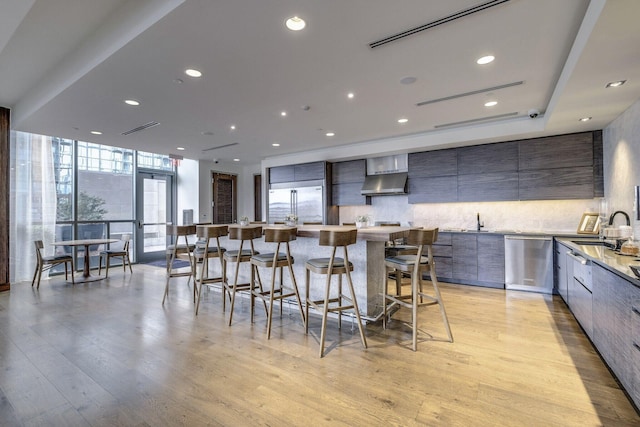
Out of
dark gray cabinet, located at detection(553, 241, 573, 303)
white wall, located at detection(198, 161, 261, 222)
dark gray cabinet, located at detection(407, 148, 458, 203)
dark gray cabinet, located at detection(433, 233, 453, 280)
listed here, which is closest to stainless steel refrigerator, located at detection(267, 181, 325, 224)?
white wall, located at detection(198, 161, 261, 222)

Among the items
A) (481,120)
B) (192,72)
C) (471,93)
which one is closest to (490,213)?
(481,120)

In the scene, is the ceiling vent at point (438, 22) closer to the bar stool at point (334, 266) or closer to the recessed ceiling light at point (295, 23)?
the recessed ceiling light at point (295, 23)

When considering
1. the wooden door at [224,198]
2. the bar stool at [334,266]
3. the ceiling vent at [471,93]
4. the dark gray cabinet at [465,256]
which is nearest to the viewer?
the bar stool at [334,266]

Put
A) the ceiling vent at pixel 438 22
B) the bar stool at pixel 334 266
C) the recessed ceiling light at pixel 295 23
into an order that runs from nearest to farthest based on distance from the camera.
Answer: the ceiling vent at pixel 438 22 → the recessed ceiling light at pixel 295 23 → the bar stool at pixel 334 266

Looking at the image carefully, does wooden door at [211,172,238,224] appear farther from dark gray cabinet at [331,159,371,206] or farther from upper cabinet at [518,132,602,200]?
upper cabinet at [518,132,602,200]

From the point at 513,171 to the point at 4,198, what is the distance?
333 inches

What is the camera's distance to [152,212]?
7738 millimetres

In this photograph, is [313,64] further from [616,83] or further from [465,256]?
[465,256]

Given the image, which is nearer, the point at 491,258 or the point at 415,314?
the point at 415,314

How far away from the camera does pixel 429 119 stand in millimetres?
4496

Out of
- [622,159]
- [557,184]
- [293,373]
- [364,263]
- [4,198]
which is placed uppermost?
[622,159]

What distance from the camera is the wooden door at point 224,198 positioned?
827 cm

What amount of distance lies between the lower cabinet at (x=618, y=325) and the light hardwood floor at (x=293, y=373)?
0.49 feet

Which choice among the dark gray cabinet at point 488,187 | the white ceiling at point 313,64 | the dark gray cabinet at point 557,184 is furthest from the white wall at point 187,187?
the dark gray cabinet at point 557,184
